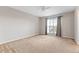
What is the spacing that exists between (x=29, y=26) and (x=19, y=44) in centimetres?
39

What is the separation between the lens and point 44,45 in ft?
4.25

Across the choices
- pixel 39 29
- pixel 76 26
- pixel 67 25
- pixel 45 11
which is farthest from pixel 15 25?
pixel 76 26

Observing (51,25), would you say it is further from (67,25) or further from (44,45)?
(44,45)

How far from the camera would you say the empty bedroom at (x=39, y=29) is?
3.96 feet

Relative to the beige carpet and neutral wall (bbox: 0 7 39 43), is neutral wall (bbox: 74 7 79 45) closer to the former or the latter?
the beige carpet

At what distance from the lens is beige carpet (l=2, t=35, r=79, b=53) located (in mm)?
1217

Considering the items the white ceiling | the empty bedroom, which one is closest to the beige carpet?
the empty bedroom

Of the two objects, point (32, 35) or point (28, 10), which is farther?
point (32, 35)

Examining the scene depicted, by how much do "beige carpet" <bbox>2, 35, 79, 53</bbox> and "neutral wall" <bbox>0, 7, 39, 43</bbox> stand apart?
99mm

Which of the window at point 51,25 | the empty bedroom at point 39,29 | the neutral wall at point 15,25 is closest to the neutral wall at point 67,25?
the empty bedroom at point 39,29

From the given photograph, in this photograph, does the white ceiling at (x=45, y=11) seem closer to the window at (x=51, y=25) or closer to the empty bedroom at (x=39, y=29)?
the empty bedroom at (x=39, y=29)
